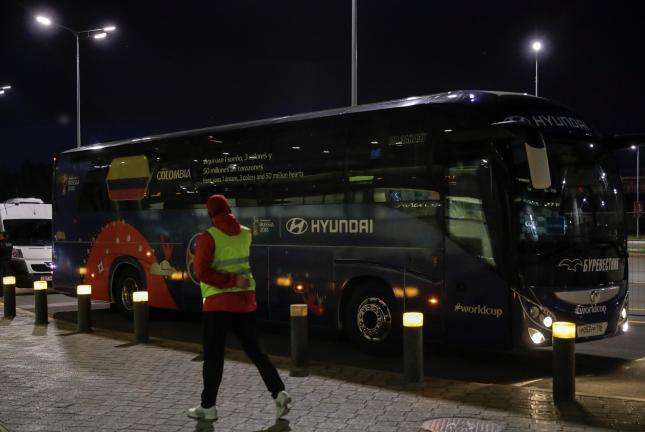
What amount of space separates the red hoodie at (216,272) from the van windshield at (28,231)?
1454cm

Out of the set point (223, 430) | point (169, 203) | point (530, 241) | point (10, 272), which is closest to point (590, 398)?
point (530, 241)

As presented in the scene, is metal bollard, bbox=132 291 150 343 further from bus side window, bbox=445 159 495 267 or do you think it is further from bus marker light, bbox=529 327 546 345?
bus marker light, bbox=529 327 546 345

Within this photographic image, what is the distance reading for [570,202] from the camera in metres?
8.48

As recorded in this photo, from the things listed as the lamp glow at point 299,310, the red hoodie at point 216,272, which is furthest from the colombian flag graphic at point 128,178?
the red hoodie at point 216,272

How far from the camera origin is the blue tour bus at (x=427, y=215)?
8195 mm

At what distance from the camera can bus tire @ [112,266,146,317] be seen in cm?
1375

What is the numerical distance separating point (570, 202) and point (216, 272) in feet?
14.7

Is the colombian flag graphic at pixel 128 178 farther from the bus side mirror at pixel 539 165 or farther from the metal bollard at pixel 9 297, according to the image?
the bus side mirror at pixel 539 165

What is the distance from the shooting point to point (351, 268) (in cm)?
980

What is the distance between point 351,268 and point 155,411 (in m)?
3.83

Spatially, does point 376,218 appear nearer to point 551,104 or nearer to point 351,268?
point 351,268

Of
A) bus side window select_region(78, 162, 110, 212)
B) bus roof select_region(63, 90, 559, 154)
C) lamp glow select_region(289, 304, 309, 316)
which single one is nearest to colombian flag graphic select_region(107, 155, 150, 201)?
bus side window select_region(78, 162, 110, 212)

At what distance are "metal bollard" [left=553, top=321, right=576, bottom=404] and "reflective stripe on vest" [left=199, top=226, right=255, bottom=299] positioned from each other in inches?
118

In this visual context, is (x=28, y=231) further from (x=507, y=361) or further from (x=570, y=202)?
Result: (x=570, y=202)
